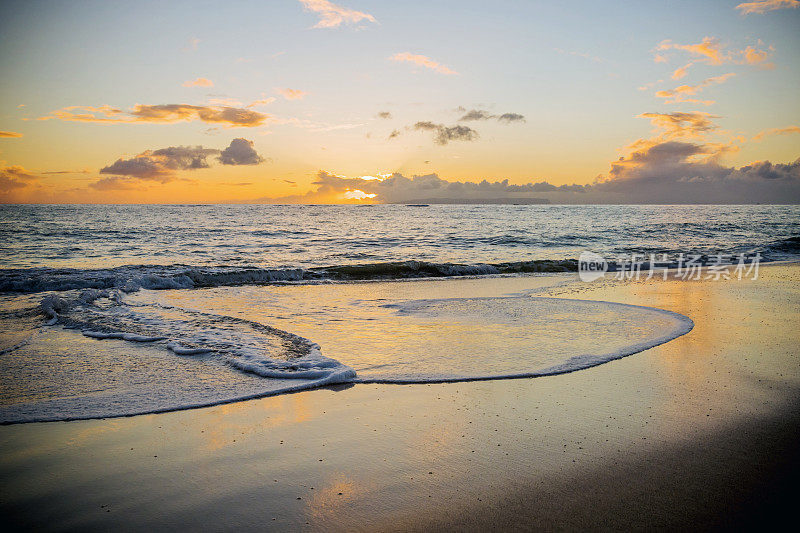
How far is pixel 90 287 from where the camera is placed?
48.7 feet

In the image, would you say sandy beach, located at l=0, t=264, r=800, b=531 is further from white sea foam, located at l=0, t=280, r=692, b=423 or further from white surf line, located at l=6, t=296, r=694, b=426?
white sea foam, located at l=0, t=280, r=692, b=423

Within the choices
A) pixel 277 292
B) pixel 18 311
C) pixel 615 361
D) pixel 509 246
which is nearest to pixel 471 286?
pixel 277 292

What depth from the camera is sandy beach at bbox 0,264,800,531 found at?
3.12 metres

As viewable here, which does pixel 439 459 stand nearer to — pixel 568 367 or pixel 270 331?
pixel 568 367

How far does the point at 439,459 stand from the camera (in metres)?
3.79

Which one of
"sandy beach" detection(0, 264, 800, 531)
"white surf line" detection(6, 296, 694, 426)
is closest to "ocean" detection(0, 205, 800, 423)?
"white surf line" detection(6, 296, 694, 426)

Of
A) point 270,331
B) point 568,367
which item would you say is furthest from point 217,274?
point 568,367

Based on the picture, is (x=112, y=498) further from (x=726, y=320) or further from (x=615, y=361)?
(x=726, y=320)

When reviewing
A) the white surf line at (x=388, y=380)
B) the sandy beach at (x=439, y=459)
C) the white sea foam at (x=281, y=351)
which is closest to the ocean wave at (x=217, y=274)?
the white sea foam at (x=281, y=351)

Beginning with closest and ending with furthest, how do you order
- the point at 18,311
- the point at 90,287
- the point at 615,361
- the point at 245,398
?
the point at 245,398
the point at 615,361
the point at 18,311
the point at 90,287

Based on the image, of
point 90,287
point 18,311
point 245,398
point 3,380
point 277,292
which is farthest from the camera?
point 90,287

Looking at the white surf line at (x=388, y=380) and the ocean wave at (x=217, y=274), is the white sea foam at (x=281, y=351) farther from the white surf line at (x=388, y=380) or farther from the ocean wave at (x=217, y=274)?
the ocean wave at (x=217, y=274)

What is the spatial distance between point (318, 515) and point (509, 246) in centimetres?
2777

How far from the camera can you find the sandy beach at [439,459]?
312 cm
